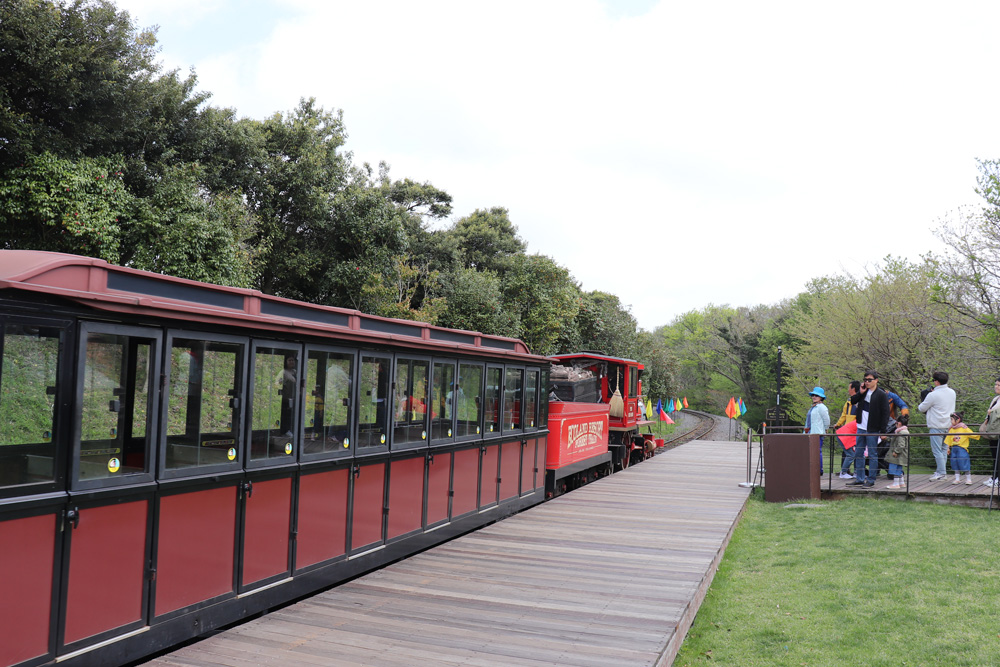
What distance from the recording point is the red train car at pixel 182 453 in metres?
3.82

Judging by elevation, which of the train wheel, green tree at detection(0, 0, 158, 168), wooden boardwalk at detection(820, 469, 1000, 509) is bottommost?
the train wheel

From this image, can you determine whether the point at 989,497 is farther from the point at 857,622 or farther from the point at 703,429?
the point at 703,429

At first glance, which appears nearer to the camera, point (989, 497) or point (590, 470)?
point (989, 497)

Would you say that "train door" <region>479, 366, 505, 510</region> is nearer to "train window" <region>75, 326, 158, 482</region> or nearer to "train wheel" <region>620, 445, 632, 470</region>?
"train window" <region>75, 326, 158, 482</region>

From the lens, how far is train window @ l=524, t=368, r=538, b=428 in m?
10.9

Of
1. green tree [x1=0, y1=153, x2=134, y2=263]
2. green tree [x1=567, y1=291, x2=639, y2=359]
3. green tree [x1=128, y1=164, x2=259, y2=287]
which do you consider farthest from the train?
green tree [x1=567, y1=291, x2=639, y2=359]

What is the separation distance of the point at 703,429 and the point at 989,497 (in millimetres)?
27384

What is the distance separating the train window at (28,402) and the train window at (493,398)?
5.93m

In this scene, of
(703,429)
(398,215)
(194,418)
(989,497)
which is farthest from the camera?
(703,429)

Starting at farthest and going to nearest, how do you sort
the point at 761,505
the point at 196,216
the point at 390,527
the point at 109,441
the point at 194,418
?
the point at 196,216 → the point at 761,505 → the point at 390,527 → the point at 194,418 → the point at 109,441

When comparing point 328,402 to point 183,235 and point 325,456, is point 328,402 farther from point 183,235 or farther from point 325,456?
point 183,235

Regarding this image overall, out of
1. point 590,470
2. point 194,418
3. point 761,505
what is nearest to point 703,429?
point 590,470

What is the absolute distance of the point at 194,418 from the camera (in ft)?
16.2

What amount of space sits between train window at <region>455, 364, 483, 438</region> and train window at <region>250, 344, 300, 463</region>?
2923mm
